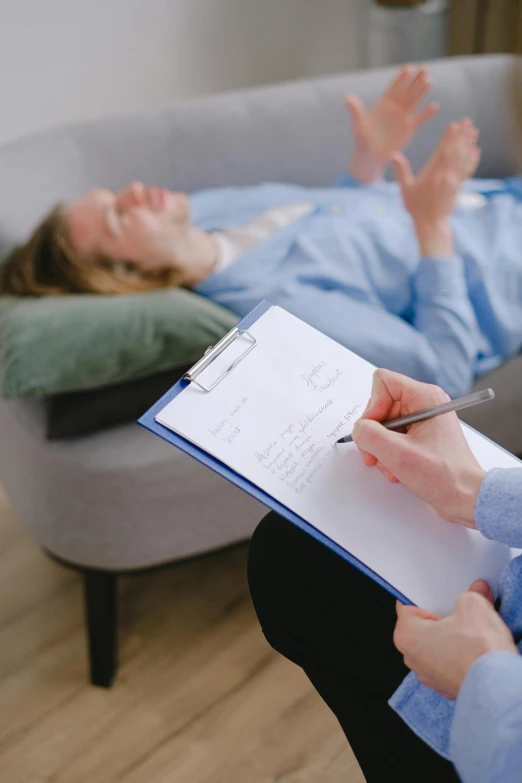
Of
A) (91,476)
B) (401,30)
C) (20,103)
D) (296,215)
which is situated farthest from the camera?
(401,30)

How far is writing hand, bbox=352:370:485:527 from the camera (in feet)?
2.26

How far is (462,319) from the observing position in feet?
4.50

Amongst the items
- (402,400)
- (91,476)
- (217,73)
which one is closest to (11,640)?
(91,476)

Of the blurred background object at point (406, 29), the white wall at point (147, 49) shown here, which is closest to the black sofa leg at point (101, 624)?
the white wall at point (147, 49)

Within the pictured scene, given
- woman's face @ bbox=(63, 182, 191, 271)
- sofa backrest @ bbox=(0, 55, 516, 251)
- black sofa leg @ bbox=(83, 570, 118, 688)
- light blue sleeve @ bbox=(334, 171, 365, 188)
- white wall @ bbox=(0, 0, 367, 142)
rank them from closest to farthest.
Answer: black sofa leg @ bbox=(83, 570, 118, 688), woman's face @ bbox=(63, 182, 191, 271), sofa backrest @ bbox=(0, 55, 516, 251), light blue sleeve @ bbox=(334, 171, 365, 188), white wall @ bbox=(0, 0, 367, 142)

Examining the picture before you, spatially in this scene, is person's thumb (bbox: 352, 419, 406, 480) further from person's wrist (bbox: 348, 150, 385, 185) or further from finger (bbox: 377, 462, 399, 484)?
person's wrist (bbox: 348, 150, 385, 185)

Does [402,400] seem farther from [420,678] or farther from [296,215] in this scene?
[296,215]

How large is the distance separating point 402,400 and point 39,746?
858 mm

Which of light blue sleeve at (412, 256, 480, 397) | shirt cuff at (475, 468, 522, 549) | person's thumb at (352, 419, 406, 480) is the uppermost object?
person's thumb at (352, 419, 406, 480)

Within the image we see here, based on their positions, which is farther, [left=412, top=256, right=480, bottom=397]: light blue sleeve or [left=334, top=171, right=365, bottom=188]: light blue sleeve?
[left=334, top=171, right=365, bottom=188]: light blue sleeve

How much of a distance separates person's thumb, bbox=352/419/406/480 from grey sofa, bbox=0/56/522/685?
570 millimetres

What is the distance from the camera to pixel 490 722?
55 cm

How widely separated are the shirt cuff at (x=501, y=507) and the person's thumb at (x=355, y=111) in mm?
1225

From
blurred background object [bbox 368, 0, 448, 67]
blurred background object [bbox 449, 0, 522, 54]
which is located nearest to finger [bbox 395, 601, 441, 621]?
blurred background object [bbox 368, 0, 448, 67]
